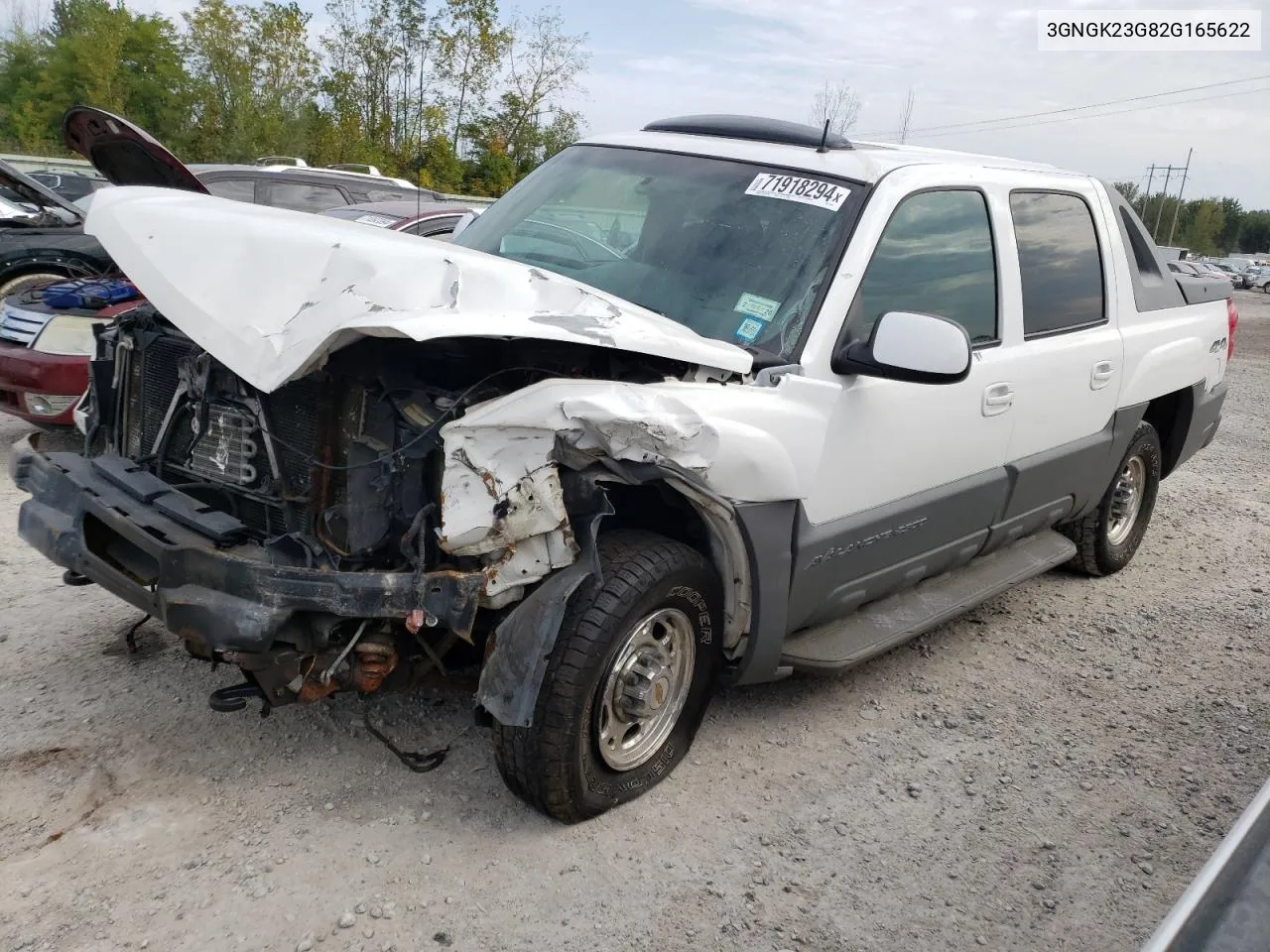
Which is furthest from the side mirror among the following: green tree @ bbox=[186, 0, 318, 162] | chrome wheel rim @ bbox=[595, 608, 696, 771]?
green tree @ bbox=[186, 0, 318, 162]

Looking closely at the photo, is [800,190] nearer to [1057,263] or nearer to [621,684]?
[1057,263]

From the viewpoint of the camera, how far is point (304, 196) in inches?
386

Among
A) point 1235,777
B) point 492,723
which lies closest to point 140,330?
point 492,723

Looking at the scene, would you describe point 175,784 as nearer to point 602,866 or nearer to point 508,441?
point 602,866

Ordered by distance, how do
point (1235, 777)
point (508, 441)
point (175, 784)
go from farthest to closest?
point (1235, 777) < point (175, 784) < point (508, 441)

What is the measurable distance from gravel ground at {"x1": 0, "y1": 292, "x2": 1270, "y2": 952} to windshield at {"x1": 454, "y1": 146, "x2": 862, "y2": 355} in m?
1.46

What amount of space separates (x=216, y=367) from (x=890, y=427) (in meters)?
2.11

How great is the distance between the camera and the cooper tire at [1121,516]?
531 centimetres

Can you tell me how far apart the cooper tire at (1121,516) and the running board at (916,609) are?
42 cm

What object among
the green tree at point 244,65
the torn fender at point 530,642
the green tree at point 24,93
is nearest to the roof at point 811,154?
the torn fender at point 530,642

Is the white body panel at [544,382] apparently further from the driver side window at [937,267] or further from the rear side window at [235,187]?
the rear side window at [235,187]

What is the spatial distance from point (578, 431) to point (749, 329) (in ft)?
2.79

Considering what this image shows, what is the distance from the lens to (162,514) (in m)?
2.94

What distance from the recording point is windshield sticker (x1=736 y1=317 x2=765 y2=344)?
323cm
